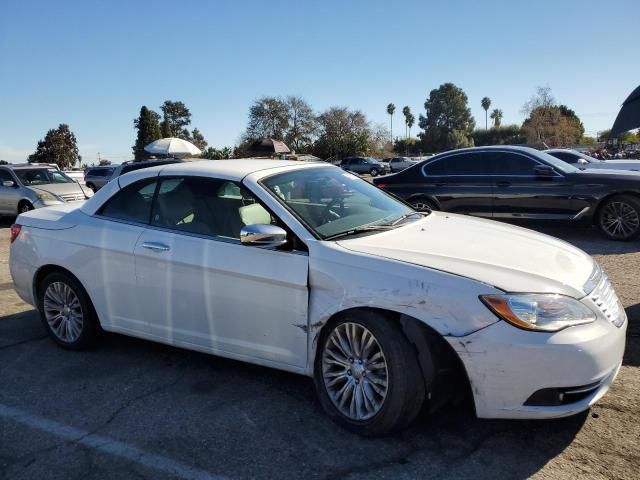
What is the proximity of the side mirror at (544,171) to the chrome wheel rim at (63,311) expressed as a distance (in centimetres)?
730

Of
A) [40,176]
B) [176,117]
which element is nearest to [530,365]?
[40,176]

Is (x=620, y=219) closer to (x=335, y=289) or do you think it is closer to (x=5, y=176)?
(x=335, y=289)

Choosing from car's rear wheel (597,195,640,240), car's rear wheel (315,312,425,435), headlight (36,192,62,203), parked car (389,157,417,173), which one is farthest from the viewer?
parked car (389,157,417,173)

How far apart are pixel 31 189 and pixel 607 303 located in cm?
1428

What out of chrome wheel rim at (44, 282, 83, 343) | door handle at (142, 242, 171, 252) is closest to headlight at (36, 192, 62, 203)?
chrome wheel rim at (44, 282, 83, 343)

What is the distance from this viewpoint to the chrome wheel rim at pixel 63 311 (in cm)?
455

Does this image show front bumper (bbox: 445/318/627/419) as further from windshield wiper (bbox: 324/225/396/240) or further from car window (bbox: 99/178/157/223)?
car window (bbox: 99/178/157/223)

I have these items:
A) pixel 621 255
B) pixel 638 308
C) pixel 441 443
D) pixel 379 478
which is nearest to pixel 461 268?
pixel 441 443

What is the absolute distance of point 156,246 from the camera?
3.96 m

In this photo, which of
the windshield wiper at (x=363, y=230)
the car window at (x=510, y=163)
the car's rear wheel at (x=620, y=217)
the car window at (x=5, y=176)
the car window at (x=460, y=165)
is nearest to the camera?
the windshield wiper at (x=363, y=230)

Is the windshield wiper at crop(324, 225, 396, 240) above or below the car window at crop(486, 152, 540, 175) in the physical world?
below

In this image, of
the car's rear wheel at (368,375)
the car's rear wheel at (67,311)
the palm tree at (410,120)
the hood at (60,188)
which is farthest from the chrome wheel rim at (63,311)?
the palm tree at (410,120)

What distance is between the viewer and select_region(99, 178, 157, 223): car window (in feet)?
14.0

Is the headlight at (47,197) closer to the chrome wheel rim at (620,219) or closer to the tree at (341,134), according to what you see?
the chrome wheel rim at (620,219)
